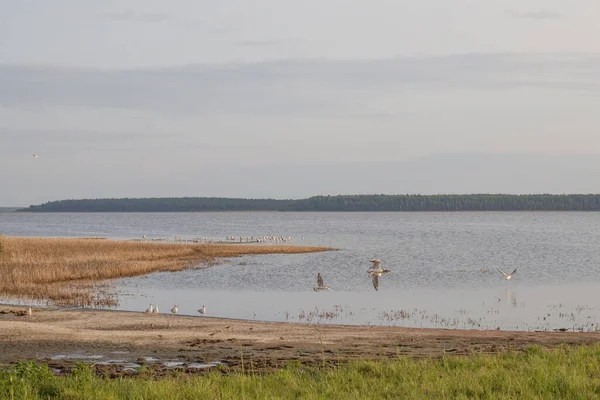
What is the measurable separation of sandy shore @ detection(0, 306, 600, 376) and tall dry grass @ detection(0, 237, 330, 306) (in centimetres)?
811

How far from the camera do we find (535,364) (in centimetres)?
1210

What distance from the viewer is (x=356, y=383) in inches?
430

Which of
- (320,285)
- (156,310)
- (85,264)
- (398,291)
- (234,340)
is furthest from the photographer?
(85,264)

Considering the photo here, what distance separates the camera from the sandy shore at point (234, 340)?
584 inches

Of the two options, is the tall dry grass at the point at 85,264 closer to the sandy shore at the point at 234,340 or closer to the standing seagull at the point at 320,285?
the sandy shore at the point at 234,340

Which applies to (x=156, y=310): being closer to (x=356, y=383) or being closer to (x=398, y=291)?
(x=398, y=291)

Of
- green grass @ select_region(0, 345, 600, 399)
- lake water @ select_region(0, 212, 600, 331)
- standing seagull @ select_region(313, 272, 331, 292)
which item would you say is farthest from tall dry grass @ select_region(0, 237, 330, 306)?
green grass @ select_region(0, 345, 600, 399)

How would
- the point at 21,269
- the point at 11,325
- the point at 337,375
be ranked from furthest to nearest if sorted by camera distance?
the point at 21,269
the point at 11,325
the point at 337,375

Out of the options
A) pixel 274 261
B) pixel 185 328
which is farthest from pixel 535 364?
pixel 274 261

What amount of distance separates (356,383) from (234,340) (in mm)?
6588

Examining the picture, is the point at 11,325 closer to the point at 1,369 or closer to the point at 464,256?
the point at 1,369

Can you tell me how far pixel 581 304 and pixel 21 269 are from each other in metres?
25.2

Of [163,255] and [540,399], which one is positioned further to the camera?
[163,255]

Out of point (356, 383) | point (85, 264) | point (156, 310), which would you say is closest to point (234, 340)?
point (356, 383)
